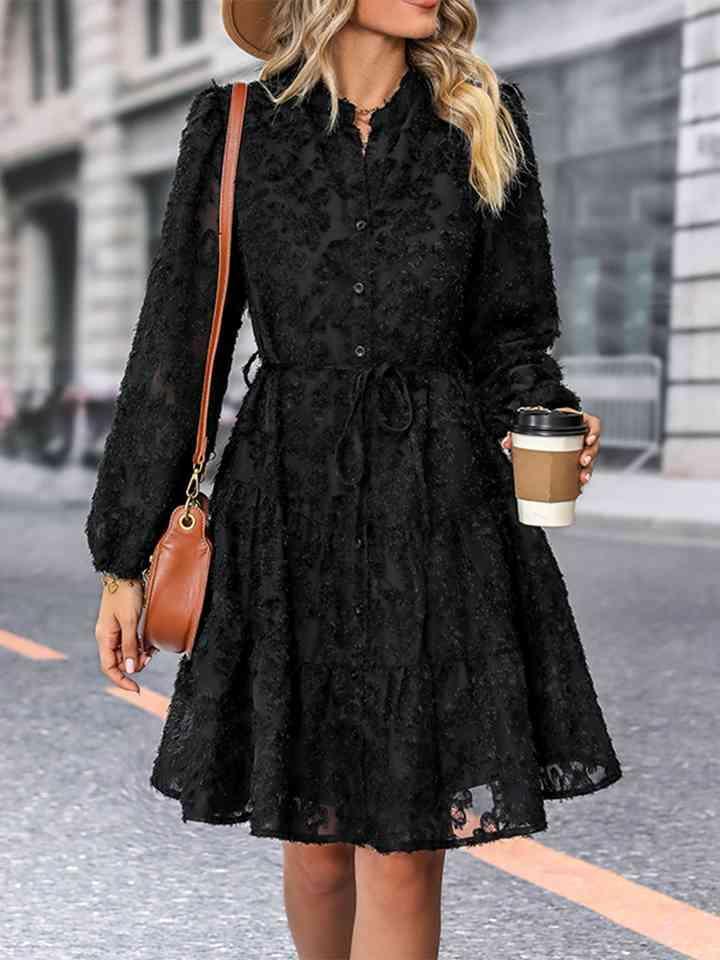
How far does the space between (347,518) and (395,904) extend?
0.56 metres

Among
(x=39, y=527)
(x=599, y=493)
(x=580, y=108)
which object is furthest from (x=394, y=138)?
(x=580, y=108)

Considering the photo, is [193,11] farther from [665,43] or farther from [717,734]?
[717,734]

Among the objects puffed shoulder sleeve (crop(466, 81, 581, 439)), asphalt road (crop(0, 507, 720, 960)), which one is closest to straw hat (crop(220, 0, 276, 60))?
puffed shoulder sleeve (crop(466, 81, 581, 439))

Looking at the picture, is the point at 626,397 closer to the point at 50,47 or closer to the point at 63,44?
the point at 63,44

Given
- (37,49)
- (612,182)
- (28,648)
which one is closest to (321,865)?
(28,648)

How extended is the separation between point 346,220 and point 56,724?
3.38 metres

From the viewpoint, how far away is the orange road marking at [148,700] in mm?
5770

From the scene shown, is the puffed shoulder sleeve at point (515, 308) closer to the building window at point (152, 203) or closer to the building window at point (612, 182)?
the building window at point (612, 182)

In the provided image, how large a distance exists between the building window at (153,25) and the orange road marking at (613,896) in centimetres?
1915

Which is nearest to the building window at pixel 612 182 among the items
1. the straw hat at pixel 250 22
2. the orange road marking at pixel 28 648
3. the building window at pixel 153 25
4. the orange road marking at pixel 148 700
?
the building window at pixel 153 25

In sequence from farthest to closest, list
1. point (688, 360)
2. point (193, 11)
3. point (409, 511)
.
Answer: point (193, 11) → point (688, 360) → point (409, 511)

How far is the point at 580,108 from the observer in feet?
55.5

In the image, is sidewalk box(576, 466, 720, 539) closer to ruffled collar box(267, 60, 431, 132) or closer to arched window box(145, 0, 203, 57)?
arched window box(145, 0, 203, 57)

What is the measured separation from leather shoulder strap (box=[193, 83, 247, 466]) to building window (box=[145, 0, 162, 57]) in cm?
2029
